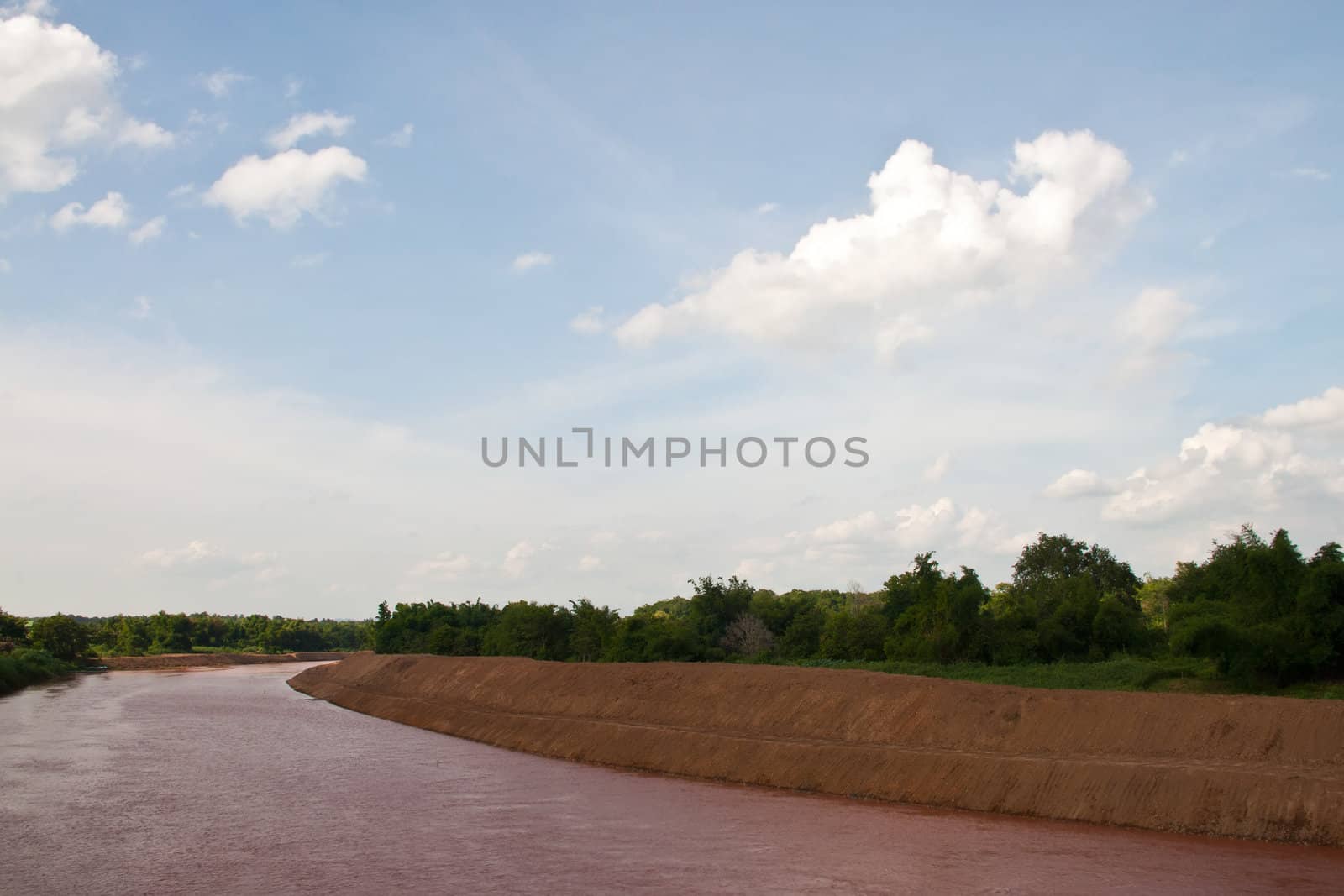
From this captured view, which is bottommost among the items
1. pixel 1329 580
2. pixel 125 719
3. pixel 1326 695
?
pixel 125 719

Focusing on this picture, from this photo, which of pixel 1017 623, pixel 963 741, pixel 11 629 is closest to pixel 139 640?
pixel 11 629

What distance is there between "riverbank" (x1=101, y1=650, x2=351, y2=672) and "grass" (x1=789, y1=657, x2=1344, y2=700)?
342 feet

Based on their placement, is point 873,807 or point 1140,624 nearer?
point 873,807

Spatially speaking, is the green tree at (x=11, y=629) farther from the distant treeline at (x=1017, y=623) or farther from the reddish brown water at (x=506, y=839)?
the reddish brown water at (x=506, y=839)

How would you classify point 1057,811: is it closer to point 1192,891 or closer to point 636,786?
point 1192,891

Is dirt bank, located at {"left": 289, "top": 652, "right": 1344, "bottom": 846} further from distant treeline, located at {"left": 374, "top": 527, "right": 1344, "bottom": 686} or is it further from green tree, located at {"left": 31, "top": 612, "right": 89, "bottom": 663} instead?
green tree, located at {"left": 31, "top": 612, "right": 89, "bottom": 663}

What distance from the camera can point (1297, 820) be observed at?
26.4 meters

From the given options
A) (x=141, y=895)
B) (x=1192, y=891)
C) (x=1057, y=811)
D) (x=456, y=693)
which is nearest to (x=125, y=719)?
(x=456, y=693)

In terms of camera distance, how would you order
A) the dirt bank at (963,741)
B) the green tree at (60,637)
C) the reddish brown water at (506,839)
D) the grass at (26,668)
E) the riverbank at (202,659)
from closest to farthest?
the reddish brown water at (506,839), the dirt bank at (963,741), the grass at (26,668), the green tree at (60,637), the riverbank at (202,659)

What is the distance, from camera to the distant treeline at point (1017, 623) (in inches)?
1487

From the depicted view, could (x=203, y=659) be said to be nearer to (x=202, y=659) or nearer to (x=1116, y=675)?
(x=202, y=659)

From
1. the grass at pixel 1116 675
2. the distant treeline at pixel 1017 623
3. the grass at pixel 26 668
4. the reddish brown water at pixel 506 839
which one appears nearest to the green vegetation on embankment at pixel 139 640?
the grass at pixel 26 668

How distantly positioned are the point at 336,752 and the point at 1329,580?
43.6m

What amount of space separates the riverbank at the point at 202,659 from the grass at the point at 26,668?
1537 centimetres
